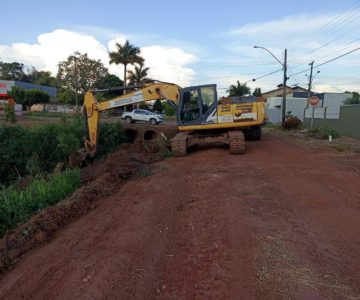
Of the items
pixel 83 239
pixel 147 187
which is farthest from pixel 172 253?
pixel 147 187

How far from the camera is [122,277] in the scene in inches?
184

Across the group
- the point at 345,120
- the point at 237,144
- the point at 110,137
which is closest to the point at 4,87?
the point at 110,137

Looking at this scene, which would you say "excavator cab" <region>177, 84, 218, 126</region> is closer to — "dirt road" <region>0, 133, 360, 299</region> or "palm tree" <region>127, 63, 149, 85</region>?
"dirt road" <region>0, 133, 360, 299</region>

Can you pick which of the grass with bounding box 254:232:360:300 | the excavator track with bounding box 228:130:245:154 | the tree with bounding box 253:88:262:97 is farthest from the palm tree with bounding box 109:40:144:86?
the grass with bounding box 254:232:360:300

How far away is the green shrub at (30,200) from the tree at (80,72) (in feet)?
186

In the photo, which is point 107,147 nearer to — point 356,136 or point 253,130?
point 253,130

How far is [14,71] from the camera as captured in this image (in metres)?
129

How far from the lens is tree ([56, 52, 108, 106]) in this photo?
214ft

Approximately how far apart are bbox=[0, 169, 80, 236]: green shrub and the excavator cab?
6229mm

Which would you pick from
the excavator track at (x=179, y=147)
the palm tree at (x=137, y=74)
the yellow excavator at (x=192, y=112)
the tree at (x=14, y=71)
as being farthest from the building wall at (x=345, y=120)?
the tree at (x=14, y=71)

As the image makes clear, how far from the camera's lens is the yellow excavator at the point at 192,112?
49.0 feet

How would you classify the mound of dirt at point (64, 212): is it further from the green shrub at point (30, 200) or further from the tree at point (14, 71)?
the tree at point (14, 71)

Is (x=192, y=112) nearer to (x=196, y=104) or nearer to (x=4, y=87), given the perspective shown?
(x=196, y=104)

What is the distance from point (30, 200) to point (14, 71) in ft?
435
